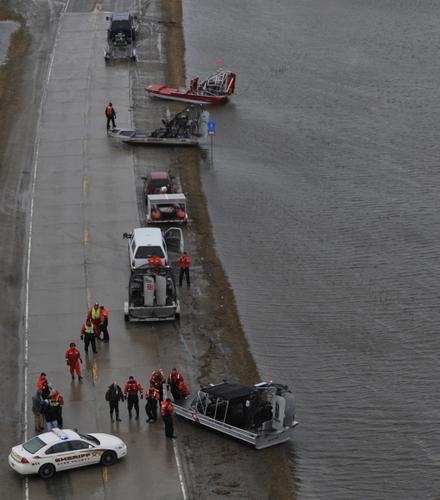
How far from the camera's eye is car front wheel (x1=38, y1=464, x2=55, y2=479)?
106 feet

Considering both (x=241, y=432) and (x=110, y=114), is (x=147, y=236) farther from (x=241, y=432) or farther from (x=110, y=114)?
(x=110, y=114)

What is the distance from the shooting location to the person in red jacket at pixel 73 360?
37875mm

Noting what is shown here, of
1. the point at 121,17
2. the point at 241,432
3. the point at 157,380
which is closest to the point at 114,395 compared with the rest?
the point at 157,380

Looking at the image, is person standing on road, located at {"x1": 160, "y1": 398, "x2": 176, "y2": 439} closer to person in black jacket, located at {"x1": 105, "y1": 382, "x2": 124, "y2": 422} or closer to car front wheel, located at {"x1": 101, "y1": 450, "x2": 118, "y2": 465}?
person in black jacket, located at {"x1": 105, "y1": 382, "x2": 124, "y2": 422}

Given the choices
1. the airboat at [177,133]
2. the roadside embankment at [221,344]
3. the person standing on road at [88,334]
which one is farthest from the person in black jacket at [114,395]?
the airboat at [177,133]

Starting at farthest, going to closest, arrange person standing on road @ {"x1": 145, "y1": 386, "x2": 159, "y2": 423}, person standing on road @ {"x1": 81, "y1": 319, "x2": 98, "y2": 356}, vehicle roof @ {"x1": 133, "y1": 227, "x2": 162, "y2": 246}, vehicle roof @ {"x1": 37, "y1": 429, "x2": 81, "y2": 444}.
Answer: vehicle roof @ {"x1": 133, "y1": 227, "x2": 162, "y2": 246} → person standing on road @ {"x1": 81, "y1": 319, "x2": 98, "y2": 356} → person standing on road @ {"x1": 145, "y1": 386, "x2": 159, "y2": 423} → vehicle roof @ {"x1": 37, "y1": 429, "x2": 81, "y2": 444}

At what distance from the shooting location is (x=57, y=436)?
3281 cm

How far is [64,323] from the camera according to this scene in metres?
43.6

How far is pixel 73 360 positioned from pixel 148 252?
368 inches

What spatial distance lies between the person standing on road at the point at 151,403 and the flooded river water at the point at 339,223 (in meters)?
4.61

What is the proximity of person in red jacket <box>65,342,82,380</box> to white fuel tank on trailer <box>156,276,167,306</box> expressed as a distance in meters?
5.16

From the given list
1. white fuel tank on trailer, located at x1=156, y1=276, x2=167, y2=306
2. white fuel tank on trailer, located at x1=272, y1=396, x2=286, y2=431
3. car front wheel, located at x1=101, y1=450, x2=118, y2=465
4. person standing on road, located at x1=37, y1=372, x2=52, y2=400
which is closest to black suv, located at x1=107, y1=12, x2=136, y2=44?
white fuel tank on trailer, located at x1=156, y1=276, x2=167, y2=306

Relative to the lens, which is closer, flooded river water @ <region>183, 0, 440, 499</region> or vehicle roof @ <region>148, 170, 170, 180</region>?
flooded river water @ <region>183, 0, 440, 499</region>

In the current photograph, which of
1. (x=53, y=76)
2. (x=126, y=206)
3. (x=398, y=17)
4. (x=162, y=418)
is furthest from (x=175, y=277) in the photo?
(x=398, y=17)
